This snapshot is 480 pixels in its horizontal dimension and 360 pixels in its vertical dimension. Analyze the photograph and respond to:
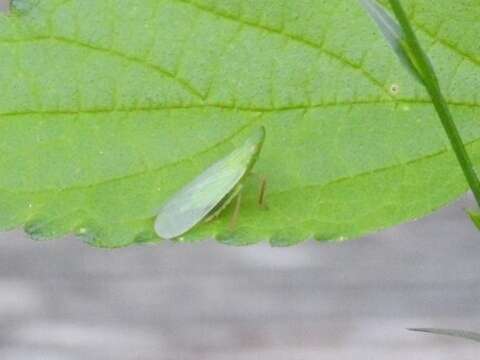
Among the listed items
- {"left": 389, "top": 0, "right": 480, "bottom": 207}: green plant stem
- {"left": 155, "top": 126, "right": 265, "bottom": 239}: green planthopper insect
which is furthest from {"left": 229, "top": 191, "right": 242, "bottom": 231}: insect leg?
{"left": 389, "top": 0, "right": 480, "bottom": 207}: green plant stem

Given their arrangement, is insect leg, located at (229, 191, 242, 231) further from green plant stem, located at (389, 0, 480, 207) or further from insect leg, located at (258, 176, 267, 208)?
green plant stem, located at (389, 0, 480, 207)

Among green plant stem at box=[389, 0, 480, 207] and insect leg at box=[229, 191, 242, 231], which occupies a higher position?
insect leg at box=[229, 191, 242, 231]

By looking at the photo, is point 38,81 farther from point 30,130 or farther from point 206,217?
point 206,217

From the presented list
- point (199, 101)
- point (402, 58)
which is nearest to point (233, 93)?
point (199, 101)

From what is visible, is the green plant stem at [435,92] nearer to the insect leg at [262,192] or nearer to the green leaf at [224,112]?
the green leaf at [224,112]

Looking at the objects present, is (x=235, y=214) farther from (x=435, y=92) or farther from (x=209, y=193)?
(x=435, y=92)

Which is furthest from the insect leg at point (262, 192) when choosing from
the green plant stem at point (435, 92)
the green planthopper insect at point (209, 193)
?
the green plant stem at point (435, 92)
